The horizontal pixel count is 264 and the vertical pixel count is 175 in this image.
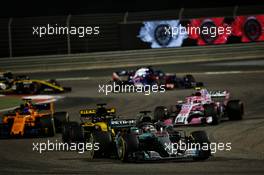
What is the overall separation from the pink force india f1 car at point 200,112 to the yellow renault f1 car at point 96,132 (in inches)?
98.3

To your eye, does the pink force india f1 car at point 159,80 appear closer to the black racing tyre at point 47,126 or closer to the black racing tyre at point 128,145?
the black racing tyre at point 47,126

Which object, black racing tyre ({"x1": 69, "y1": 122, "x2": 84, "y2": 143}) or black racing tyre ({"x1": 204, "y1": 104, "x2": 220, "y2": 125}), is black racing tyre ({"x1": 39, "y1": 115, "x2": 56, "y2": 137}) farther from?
black racing tyre ({"x1": 204, "y1": 104, "x2": 220, "y2": 125})

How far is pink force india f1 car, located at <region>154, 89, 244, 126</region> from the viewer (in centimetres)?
1745

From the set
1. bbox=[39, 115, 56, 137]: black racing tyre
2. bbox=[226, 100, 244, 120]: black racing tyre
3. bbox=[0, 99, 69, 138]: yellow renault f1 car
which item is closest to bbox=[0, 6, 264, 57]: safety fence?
bbox=[226, 100, 244, 120]: black racing tyre

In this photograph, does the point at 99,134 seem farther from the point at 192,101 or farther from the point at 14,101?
the point at 14,101

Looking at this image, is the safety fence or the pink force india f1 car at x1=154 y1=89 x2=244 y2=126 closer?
the pink force india f1 car at x1=154 y1=89 x2=244 y2=126

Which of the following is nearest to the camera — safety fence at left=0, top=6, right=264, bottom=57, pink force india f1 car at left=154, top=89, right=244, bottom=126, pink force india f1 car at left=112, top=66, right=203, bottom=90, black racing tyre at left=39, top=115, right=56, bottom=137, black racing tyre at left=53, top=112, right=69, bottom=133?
black racing tyre at left=39, top=115, right=56, bottom=137

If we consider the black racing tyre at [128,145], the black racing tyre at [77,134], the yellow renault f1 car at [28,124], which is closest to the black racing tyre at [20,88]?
the yellow renault f1 car at [28,124]

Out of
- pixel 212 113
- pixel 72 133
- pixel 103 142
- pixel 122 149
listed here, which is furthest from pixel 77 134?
pixel 212 113

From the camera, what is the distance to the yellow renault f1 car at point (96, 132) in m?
13.2

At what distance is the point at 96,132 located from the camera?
13.4 m

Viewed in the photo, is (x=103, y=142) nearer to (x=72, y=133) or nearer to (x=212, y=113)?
(x=72, y=133)

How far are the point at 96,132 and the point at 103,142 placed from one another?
271mm

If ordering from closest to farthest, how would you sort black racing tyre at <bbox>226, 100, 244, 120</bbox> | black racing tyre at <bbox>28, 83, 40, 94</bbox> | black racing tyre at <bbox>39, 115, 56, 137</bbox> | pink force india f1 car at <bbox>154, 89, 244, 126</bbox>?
black racing tyre at <bbox>39, 115, 56, 137</bbox> → pink force india f1 car at <bbox>154, 89, 244, 126</bbox> → black racing tyre at <bbox>226, 100, 244, 120</bbox> → black racing tyre at <bbox>28, 83, 40, 94</bbox>
